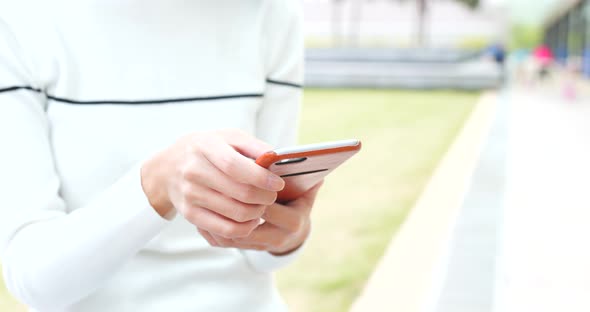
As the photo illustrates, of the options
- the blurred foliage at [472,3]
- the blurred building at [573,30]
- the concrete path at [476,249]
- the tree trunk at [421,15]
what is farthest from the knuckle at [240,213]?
the blurred foliage at [472,3]

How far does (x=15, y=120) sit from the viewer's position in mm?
703

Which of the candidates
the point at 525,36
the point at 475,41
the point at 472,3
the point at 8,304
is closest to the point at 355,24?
the point at 472,3

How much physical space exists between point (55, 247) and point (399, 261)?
103 inches

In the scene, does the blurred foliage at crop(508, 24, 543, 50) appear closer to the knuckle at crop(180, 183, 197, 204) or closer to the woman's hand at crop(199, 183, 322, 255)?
the woman's hand at crop(199, 183, 322, 255)

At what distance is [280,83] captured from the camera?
3.00 ft

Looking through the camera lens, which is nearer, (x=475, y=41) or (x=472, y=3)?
(x=472, y=3)

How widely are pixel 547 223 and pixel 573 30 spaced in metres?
19.9

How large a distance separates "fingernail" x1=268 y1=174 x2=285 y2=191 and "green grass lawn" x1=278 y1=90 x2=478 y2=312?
7.14 ft

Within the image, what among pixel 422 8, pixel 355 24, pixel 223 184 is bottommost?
pixel 223 184

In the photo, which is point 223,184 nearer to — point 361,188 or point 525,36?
point 361,188

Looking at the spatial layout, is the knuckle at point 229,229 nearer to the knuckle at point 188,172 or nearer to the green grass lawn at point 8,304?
the knuckle at point 188,172

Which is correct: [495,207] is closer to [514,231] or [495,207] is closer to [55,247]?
[514,231]

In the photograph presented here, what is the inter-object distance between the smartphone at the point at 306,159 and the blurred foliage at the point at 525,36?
3763cm

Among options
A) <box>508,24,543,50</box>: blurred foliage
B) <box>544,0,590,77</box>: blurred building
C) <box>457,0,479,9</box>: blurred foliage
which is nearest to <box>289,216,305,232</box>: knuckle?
<box>544,0,590,77</box>: blurred building
